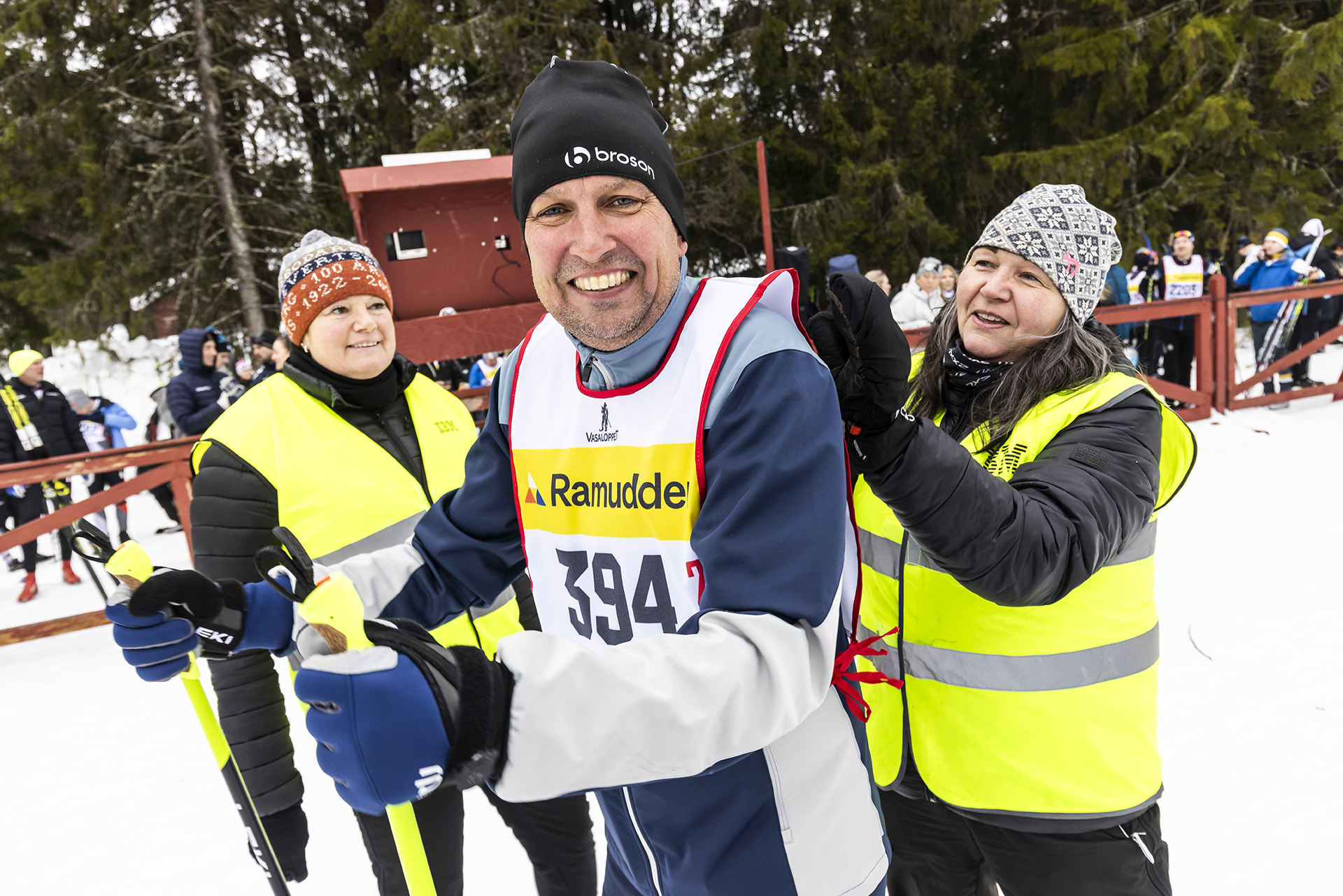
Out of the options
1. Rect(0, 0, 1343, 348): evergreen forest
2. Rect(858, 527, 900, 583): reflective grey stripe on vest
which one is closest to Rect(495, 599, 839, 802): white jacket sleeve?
Rect(858, 527, 900, 583): reflective grey stripe on vest

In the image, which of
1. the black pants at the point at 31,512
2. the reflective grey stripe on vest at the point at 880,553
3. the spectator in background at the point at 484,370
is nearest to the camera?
the reflective grey stripe on vest at the point at 880,553

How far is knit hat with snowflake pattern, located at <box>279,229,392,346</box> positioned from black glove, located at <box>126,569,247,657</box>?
102 cm

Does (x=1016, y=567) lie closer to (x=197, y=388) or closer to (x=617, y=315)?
(x=617, y=315)

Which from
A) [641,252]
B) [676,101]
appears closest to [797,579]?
[641,252]

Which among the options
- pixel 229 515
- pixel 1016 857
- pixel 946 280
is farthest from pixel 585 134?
pixel 946 280

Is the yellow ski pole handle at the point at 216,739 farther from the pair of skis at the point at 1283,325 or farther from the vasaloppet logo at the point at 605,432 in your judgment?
the pair of skis at the point at 1283,325

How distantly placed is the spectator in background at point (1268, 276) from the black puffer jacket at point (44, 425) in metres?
11.6

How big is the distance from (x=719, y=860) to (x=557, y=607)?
0.45 metres

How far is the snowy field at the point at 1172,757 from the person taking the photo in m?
2.42

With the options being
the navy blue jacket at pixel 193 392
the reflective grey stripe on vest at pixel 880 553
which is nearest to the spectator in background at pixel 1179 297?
the reflective grey stripe on vest at pixel 880 553

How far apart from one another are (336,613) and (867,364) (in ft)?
2.65

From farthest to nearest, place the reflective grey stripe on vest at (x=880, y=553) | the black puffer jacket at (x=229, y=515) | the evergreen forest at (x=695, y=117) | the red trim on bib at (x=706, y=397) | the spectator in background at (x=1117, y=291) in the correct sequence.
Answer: the evergreen forest at (x=695, y=117), the spectator in background at (x=1117, y=291), the black puffer jacket at (x=229, y=515), the reflective grey stripe on vest at (x=880, y=553), the red trim on bib at (x=706, y=397)

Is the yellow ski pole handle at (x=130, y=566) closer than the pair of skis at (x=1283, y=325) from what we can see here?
Yes

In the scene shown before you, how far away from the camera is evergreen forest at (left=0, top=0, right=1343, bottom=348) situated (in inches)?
424
